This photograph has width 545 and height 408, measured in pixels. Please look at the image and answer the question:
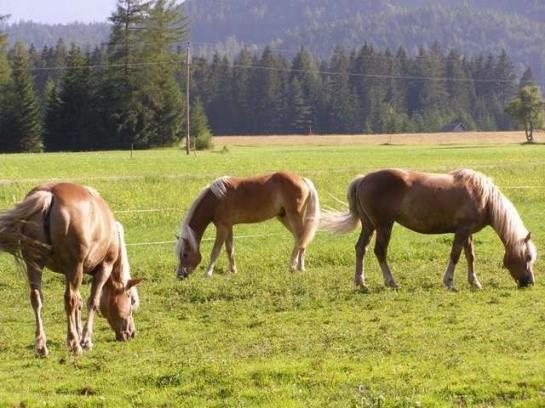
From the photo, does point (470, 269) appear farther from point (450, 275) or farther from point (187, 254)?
point (187, 254)

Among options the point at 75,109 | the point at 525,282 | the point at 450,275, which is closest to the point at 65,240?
the point at 450,275

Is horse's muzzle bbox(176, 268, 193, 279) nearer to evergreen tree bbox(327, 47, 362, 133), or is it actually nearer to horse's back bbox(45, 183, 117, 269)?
horse's back bbox(45, 183, 117, 269)

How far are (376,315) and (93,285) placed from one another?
3.59m

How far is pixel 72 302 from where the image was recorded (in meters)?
10.2

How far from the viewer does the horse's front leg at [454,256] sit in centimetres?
1421

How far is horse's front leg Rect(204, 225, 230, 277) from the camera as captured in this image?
659 inches

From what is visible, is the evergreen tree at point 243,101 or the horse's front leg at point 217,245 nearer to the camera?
A: the horse's front leg at point 217,245

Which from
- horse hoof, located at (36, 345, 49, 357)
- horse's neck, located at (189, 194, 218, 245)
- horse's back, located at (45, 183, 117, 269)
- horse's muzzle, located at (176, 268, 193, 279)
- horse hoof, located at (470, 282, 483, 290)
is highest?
horse's back, located at (45, 183, 117, 269)

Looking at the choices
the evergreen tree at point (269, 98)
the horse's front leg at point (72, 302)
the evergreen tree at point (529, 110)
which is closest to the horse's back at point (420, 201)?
the horse's front leg at point (72, 302)

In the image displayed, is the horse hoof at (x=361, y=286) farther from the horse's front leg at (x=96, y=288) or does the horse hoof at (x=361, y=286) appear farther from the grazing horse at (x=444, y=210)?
the horse's front leg at (x=96, y=288)

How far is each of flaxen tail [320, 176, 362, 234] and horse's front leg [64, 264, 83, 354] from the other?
5.91m

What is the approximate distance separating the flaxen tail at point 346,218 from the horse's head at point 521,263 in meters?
2.50

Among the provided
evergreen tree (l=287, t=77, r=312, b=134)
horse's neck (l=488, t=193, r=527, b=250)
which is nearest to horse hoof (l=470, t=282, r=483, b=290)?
horse's neck (l=488, t=193, r=527, b=250)

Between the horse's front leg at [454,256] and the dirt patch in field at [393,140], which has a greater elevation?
the horse's front leg at [454,256]
